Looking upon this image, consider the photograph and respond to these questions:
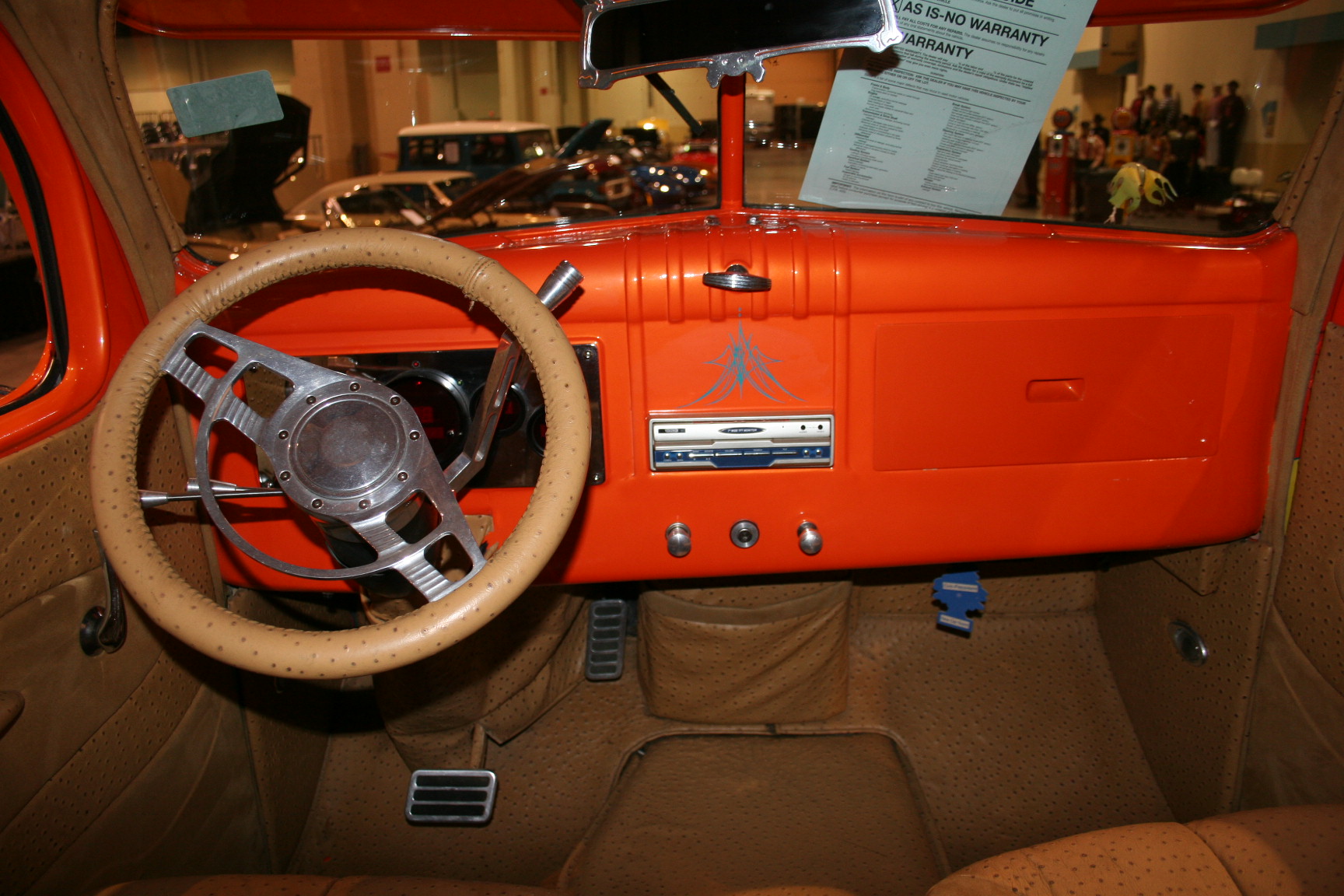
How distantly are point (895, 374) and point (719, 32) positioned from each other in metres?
0.63

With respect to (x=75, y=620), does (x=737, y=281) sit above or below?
above

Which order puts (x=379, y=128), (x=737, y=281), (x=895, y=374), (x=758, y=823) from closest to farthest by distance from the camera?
(x=737, y=281), (x=895, y=374), (x=758, y=823), (x=379, y=128)

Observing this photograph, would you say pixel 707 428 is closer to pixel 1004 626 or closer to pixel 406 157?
pixel 1004 626

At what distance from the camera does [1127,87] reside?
1759 millimetres

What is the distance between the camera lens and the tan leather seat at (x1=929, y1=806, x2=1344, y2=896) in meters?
0.99

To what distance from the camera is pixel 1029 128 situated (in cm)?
149

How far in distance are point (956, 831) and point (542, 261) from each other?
4.98 ft

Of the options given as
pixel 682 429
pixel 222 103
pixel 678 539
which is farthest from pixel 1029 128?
pixel 222 103

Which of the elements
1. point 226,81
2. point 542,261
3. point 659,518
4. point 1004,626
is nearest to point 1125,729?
point 1004,626

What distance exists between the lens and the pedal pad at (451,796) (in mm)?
1847

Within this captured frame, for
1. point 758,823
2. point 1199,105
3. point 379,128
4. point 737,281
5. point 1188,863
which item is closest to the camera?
point 1188,863

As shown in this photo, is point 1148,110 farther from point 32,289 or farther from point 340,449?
point 32,289

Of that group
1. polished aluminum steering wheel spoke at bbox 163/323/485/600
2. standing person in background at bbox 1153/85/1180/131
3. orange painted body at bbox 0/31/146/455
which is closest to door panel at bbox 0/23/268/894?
orange painted body at bbox 0/31/146/455

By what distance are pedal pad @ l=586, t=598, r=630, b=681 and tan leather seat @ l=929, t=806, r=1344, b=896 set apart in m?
1.32
